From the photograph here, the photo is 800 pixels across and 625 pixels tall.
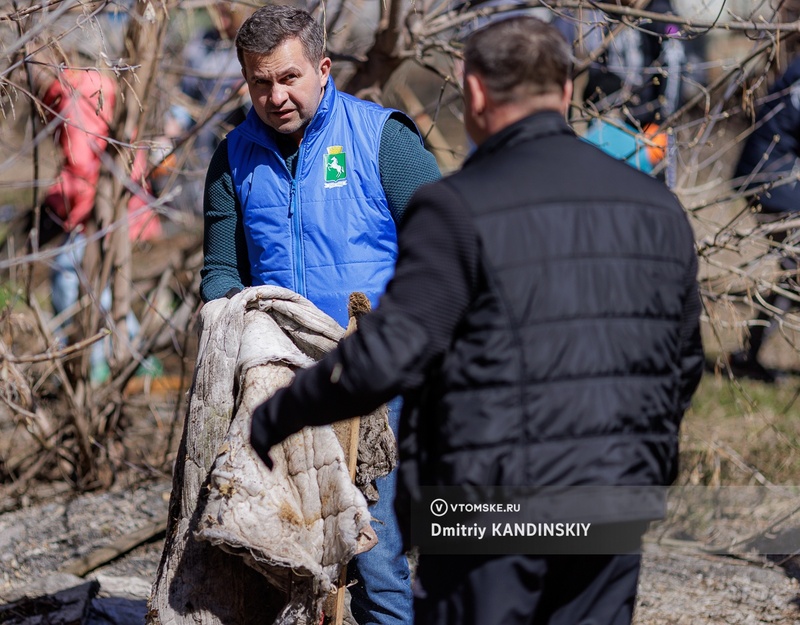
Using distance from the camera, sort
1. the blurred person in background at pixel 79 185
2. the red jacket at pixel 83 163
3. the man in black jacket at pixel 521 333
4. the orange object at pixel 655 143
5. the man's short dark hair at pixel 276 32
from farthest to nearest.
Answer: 1. the red jacket at pixel 83 163
2. the blurred person in background at pixel 79 185
3. the orange object at pixel 655 143
4. the man's short dark hair at pixel 276 32
5. the man in black jacket at pixel 521 333

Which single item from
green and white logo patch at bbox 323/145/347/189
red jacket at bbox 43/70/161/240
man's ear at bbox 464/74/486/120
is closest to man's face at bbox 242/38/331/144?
green and white logo patch at bbox 323/145/347/189

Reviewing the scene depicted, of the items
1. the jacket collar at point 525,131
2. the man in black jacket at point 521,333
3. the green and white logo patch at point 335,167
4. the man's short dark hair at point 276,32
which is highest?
the man's short dark hair at point 276,32

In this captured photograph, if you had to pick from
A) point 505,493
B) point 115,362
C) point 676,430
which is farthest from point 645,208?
point 115,362

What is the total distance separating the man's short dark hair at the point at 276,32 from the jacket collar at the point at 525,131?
40.7 inches

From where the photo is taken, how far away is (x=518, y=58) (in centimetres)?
191

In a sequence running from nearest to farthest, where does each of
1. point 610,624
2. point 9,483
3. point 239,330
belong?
point 610,624, point 239,330, point 9,483

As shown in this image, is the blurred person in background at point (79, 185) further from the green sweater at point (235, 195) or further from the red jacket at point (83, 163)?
the green sweater at point (235, 195)

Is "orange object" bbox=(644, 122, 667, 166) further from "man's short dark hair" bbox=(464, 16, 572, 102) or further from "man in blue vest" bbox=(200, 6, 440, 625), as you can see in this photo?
"man's short dark hair" bbox=(464, 16, 572, 102)

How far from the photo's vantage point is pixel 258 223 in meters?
2.90

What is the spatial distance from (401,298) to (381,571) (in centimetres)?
125

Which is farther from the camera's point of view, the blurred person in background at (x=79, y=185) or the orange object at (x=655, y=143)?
the blurred person in background at (x=79, y=185)

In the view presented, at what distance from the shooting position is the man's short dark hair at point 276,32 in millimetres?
2814

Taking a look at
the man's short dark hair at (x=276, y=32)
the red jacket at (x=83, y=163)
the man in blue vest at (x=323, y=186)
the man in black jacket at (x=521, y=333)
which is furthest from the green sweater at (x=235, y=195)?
the red jacket at (x=83, y=163)

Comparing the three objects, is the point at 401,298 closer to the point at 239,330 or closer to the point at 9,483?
the point at 239,330
